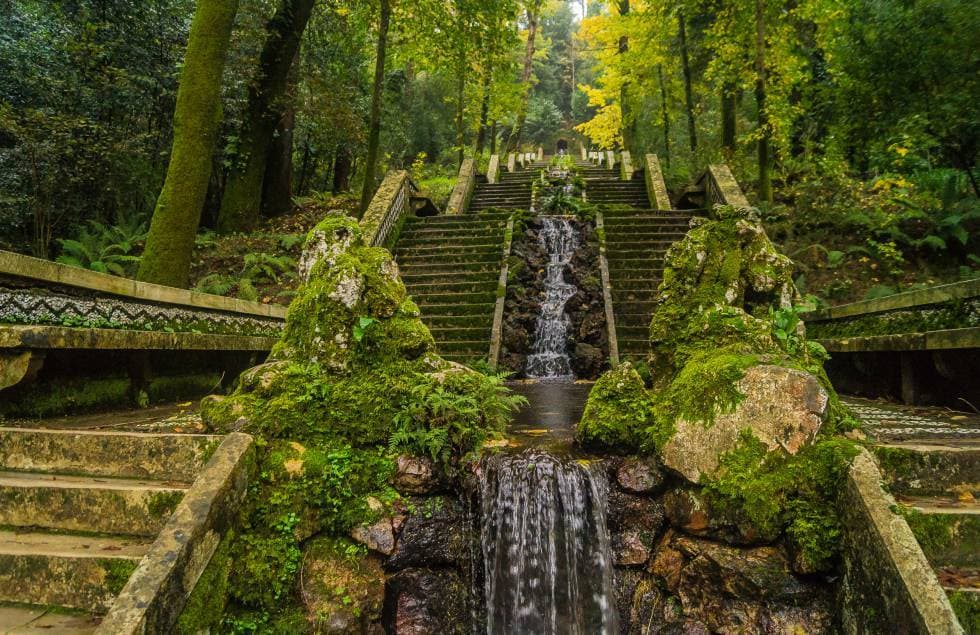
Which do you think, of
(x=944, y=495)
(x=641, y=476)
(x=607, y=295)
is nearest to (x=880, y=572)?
(x=944, y=495)

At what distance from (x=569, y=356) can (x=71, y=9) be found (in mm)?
12188

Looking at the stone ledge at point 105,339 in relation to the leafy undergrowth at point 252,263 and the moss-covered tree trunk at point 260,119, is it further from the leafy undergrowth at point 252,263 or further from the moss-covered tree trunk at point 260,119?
the moss-covered tree trunk at point 260,119

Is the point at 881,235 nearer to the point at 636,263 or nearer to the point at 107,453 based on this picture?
the point at 636,263

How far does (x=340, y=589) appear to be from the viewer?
3.70 metres

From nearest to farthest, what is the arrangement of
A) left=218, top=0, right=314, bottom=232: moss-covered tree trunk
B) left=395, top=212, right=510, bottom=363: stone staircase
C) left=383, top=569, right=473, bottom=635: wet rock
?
1. left=383, top=569, right=473, bottom=635: wet rock
2. left=395, top=212, right=510, bottom=363: stone staircase
3. left=218, top=0, right=314, bottom=232: moss-covered tree trunk

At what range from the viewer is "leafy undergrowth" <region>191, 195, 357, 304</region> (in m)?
10.2

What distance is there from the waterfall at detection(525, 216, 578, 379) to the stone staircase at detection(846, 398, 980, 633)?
5.35m

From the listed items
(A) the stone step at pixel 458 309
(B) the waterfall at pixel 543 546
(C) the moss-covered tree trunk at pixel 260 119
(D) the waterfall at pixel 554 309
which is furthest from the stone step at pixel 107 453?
(C) the moss-covered tree trunk at pixel 260 119

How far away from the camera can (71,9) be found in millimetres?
11008

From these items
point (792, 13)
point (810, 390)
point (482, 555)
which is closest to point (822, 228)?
point (792, 13)

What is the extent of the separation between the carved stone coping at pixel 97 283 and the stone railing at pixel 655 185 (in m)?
10.9

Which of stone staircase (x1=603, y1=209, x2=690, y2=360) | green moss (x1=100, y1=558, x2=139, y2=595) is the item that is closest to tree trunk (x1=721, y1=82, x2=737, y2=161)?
stone staircase (x1=603, y1=209, x2=690, y2=360)

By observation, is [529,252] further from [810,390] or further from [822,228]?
[810,390]

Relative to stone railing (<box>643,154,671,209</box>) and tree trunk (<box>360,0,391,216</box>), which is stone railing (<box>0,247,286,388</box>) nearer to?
tree trunk (<box>360,0,391,216</box>)
